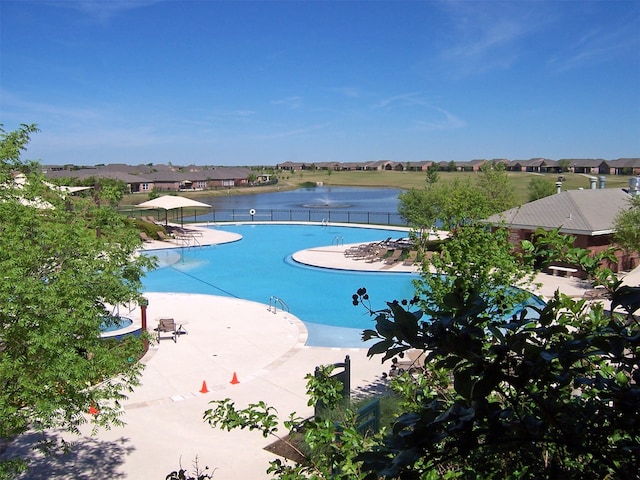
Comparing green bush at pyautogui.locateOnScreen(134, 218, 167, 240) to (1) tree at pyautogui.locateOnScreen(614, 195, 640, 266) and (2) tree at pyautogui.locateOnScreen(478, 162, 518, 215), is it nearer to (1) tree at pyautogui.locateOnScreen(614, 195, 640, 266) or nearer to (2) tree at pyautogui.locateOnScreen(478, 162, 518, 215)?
(2) tree at pyautogui.locateOnScreen(478, 162, 518, 215)

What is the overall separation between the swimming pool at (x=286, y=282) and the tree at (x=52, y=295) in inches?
349

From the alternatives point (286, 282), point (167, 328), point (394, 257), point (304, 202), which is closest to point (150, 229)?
point (286, 282)

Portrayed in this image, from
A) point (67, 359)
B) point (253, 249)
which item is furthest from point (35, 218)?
point (253, 249)

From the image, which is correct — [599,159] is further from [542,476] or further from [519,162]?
[542,476]

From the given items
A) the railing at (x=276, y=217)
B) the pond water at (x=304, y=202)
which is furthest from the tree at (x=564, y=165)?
the railing at (x=276, y=217)

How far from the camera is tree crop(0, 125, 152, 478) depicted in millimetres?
6102

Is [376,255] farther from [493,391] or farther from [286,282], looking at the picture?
[493,391]

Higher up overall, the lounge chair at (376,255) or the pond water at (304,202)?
the pond water at (304,202)

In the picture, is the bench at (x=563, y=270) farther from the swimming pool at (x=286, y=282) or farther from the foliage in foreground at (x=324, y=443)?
the foliage in foreground at (x=324, y=443)

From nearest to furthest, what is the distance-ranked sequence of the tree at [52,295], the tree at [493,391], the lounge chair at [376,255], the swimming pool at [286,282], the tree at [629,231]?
the tree at [493,391] → the tree at [52,295] → the swimming pool at [286,282] → the tree at [629,231] → the lounge chair at [376,255]

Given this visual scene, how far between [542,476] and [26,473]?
380 inches

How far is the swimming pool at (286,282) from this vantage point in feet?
64.3

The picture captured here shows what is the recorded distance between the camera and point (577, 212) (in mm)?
26438

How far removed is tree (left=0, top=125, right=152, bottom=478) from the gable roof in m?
20.6
